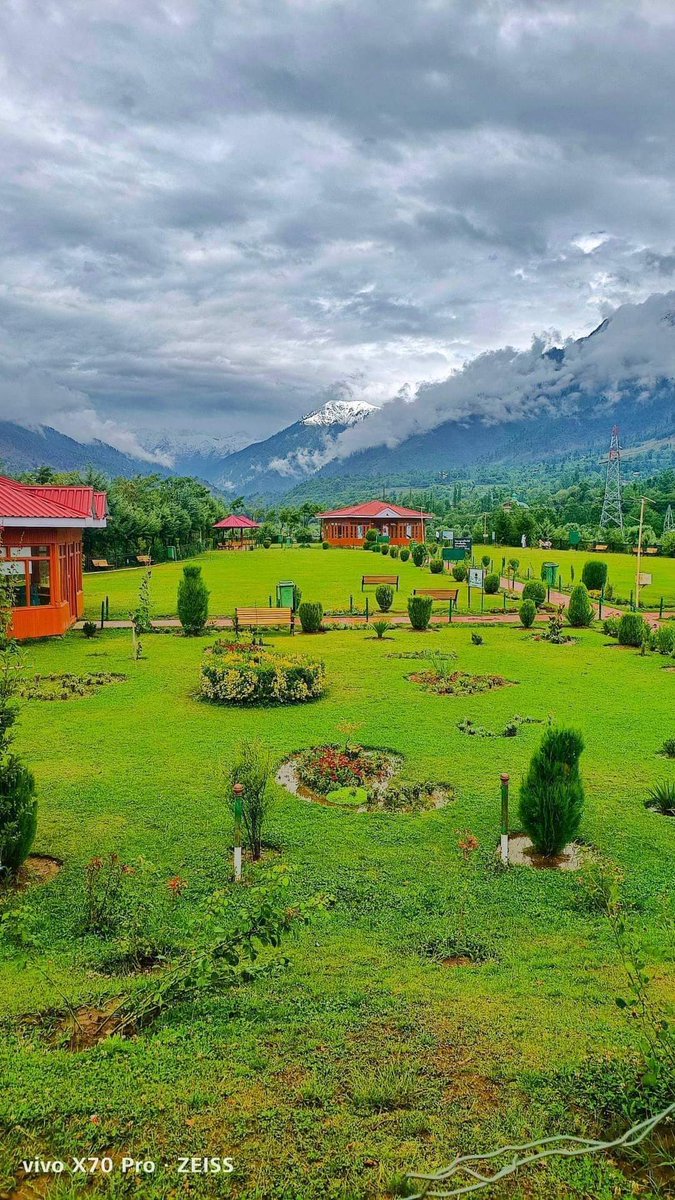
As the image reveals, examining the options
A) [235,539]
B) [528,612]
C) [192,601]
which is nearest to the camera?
[192,601]

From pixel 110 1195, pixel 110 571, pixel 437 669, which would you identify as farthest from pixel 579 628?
pixel 110 571

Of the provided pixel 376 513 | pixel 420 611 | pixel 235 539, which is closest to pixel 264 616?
pixel 420 611

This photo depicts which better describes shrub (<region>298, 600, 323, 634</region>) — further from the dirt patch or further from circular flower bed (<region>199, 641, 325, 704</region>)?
the dirt patch

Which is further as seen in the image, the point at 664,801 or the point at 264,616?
the point at 264,616

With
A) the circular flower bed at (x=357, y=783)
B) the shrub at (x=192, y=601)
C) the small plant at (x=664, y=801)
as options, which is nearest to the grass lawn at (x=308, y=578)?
the shrub at (x=192, y=601)

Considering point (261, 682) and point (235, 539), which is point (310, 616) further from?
point (235, 539)

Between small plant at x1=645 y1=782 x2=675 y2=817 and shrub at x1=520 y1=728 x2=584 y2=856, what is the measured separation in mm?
1562

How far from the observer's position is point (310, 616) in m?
22.2

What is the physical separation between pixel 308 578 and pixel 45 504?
63.7 feet

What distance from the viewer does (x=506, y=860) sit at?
738 centimetres

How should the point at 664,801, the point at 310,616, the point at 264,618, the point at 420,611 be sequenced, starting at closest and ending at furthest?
the point at 664,801, the point at 310,616, the point at 264,618, the point at 420,611

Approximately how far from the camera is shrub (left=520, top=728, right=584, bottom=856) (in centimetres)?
764

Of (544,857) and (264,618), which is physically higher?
(264,618)

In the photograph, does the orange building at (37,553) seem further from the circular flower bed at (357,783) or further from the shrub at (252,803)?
the shrub at (252,803)
